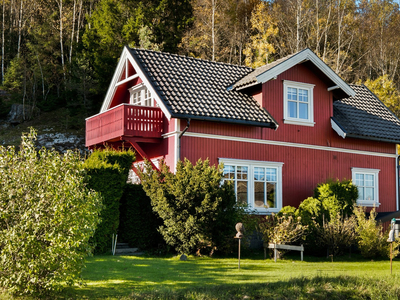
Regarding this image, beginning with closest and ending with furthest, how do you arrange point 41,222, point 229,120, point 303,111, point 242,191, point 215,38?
point 41,222 → point 229,120 → point 242,191 → point 303,111 → point 215,38

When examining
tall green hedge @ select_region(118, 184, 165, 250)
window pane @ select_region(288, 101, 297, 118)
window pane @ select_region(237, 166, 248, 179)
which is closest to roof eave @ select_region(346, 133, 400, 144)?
window pane @ select_region(288, 101, 297, 118)

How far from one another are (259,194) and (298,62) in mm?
5745

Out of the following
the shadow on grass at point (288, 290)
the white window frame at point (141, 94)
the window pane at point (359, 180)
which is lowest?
the shadow on grass at point (288, 290)

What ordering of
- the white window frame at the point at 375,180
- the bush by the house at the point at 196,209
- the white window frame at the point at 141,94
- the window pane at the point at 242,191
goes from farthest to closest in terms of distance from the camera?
the white window frame at the point at 375,180 < the white window frame at the point at 141,94 < the window pane at the point at 242,191 < the bush by the house at the point at 196,209

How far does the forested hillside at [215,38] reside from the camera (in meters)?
38.5

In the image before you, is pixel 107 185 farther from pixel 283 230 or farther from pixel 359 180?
pixel 359 180

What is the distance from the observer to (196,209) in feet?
50.6

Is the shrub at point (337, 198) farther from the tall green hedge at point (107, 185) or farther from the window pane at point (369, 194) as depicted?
the tall green hedge at point (107, 185)

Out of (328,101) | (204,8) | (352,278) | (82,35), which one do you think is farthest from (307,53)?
(82,35)

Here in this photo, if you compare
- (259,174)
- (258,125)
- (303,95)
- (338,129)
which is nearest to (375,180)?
(338,129)

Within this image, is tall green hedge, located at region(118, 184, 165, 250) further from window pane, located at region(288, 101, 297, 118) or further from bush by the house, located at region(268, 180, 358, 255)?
window pane, located at region(288, 101, 297, 118)

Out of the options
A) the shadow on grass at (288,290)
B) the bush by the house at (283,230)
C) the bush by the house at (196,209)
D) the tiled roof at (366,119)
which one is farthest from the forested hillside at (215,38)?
the shadow on grass at (288,290)

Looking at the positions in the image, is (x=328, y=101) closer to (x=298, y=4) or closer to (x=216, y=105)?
(x=216, y=105)

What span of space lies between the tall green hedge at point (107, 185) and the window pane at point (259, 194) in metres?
5.57
